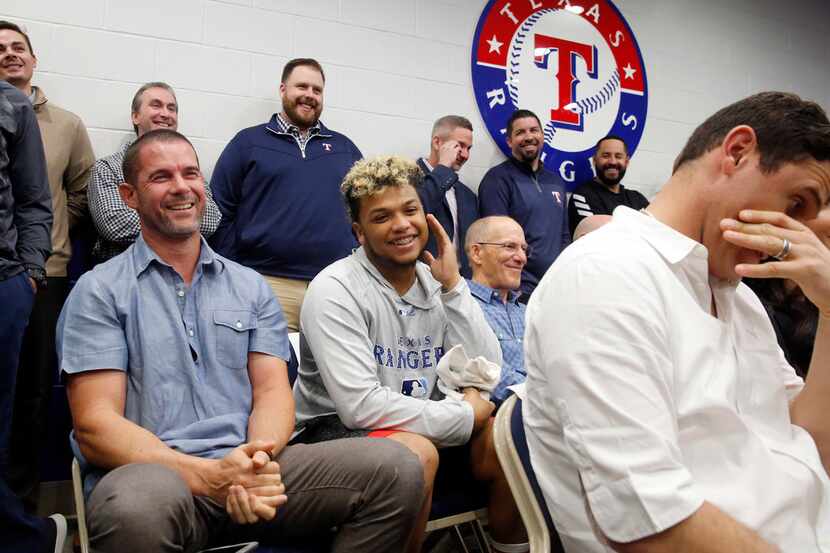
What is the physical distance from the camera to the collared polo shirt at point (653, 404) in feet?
2.76

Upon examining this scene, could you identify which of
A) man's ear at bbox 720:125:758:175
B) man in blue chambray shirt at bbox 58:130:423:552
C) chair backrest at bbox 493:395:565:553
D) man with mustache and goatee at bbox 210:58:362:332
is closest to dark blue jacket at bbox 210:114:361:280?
man with mustache and goatee at bbox 210:58:362:332

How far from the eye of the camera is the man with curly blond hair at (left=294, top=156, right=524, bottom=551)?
5.65 feet

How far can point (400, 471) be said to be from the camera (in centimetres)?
140

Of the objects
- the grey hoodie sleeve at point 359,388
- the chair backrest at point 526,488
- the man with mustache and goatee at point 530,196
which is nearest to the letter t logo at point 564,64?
the man with mustache and goatee at point 530,196

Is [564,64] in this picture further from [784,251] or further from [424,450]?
[784,251]

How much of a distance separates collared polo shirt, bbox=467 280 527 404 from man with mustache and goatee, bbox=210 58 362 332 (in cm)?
78

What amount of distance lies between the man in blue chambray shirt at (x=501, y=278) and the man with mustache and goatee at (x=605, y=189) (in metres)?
1.45

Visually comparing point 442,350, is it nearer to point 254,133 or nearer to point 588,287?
point 588,287

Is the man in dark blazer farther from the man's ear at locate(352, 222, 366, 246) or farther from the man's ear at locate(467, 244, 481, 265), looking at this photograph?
the man's ear at locate(352, 222, 366, 246)

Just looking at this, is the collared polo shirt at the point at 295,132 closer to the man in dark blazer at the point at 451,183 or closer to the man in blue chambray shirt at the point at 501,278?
the man in dark blazer at the point at 451,183

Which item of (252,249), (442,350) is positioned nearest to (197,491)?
(442,350)

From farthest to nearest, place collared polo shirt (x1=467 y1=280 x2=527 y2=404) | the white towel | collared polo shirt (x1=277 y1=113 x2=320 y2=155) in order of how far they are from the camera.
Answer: collared polo shirt (x1=277 y1=113 x2=320 y2=155) → collared polo shirt (x1=467 y1=280 x2=527 y2=404) → the white towel

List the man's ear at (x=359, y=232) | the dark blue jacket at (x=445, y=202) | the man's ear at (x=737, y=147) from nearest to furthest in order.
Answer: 1. the man's ear at (x=737, y=147)
2. the man's ear at (x=359, y=232)
3. the dark blue jacket at (x=445, y=202)

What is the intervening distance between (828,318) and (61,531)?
1.70m
